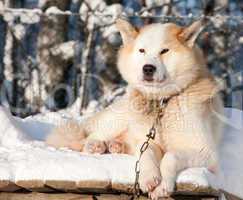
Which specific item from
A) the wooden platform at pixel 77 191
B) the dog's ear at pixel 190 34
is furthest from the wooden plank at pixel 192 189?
the dog's ear at pixel 190 34

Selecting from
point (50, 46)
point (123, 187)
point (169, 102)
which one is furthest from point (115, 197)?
point (50, 46)

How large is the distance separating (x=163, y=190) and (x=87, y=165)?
0.44 m

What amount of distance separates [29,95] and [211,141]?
17.0 feet

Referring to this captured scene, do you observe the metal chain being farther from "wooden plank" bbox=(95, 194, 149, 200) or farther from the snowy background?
the snowy background

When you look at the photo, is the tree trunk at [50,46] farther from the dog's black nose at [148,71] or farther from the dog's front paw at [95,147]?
the dog's black nose at [148,71]

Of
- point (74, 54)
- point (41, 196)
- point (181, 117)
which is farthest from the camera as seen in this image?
point (74, 54)

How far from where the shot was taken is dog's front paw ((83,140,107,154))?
11.7ft

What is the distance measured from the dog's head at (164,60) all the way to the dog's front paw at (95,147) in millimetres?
412

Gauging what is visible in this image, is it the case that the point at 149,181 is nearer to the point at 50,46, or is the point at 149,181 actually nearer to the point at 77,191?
the point at 77,191

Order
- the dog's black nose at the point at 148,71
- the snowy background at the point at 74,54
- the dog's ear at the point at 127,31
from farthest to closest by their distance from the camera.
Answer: the snowy background at the point at 74,54 → the dog's ear at the point at 127,31 → the dog's black nose at the point at 148,71

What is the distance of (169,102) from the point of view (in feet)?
11.6

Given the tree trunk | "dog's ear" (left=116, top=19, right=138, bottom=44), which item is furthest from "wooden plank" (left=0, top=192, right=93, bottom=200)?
the tree trunk

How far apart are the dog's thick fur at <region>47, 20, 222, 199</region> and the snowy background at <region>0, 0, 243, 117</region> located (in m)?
3.93

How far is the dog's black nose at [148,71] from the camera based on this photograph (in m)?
3.43
